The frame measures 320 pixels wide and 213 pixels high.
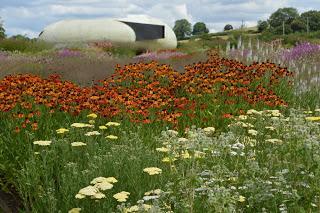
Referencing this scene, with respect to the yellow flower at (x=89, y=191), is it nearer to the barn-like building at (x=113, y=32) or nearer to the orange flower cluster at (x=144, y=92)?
the orange flower cluster at (x=144, y=92)

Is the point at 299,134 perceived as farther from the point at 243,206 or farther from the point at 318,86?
the point at 318,86

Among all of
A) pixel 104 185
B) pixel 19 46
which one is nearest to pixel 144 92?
pixel 104 185

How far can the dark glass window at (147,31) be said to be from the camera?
42.9m

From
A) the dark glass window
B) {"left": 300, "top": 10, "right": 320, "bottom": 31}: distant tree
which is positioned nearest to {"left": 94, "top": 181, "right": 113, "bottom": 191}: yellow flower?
the dark glass window

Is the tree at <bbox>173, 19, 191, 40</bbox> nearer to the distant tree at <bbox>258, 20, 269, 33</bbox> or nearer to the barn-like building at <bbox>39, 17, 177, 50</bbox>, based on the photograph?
the distant tree at <bbox>258, 20, 269, 33</bbox>

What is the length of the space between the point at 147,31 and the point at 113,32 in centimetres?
348

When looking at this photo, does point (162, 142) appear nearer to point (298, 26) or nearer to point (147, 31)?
point (147, 31)

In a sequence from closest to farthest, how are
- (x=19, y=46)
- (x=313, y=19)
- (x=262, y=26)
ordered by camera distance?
A: (x=19, y=46)
(x=313, y=19)
(x=262, y=26)

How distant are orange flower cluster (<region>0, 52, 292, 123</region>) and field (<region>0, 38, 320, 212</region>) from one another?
0.03m

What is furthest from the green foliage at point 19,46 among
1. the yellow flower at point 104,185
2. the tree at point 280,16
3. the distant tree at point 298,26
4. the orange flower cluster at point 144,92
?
the tree at point 280,16

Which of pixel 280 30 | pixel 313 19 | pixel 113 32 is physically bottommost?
pixel 113 32

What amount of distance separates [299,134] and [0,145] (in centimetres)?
431

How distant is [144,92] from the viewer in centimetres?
895

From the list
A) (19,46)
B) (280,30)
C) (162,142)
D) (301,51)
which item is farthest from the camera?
(280,30)
